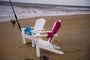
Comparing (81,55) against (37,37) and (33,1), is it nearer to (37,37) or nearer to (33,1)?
(37,37)

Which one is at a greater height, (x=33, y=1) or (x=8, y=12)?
(x=33, y=1)

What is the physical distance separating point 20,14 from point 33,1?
45.6 inches

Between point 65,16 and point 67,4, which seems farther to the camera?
point 65,16

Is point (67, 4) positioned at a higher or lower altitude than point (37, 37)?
higher

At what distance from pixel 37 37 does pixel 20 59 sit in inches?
19.1

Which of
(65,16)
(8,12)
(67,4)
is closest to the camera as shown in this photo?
(67,4)

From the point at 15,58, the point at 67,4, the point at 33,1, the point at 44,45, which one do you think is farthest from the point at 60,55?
the point at 33,1

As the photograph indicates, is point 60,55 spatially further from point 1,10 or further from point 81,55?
point 1,10

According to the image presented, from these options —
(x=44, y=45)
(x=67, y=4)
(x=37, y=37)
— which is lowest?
(x=44, y=45)

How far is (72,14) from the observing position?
5406 millimetres

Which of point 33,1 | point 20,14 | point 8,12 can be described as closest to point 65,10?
point 33,1

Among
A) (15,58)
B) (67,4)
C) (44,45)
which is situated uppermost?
(67,4)

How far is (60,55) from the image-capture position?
1.62 m

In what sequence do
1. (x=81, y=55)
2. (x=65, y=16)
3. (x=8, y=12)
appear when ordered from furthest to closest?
(x=65, y=16), (x=8, y=12), (x=81, y=55)
